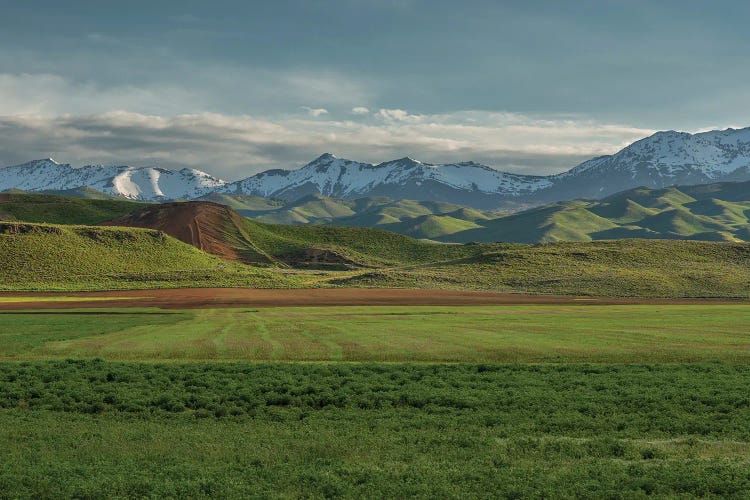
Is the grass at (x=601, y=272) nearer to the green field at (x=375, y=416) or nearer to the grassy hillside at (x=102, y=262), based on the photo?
the grassy hillside at (x=102, y=262)

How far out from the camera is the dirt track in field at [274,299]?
88375mm

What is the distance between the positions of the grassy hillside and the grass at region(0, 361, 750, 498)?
100m

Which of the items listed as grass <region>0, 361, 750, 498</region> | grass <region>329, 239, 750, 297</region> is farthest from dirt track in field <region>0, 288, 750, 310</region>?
grass <region>0, 361, 750, 498</region>

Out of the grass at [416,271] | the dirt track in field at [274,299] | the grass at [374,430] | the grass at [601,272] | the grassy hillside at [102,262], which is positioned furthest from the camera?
the grassy hillside at [102,262]

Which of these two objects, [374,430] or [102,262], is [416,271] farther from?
[374,430]

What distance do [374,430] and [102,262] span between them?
146m

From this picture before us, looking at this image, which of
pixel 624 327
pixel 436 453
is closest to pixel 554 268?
pixel 624 327

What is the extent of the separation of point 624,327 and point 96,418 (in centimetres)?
4573

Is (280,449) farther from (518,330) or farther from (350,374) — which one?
(518,330)

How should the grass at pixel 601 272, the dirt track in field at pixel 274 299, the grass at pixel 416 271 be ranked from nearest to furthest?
the dirt track in field at pixel 274 299, the grass at pixel 601 272, the grass at pixel 416 271

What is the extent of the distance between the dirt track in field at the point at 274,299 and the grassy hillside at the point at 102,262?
50.1 feet

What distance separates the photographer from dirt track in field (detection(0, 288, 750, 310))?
8838cm

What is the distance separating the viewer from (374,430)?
76.1 ft

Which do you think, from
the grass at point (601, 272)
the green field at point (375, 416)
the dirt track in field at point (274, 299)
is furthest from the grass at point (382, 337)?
the grass at point (601, 272)
